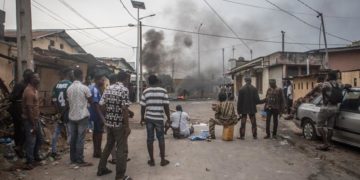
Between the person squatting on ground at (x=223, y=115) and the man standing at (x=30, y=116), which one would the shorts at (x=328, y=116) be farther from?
the man standing at (x=30, y=116)

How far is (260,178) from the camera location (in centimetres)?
603

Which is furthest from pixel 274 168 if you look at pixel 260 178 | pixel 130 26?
pixel 130 26

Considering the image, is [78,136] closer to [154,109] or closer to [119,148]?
[119,148]

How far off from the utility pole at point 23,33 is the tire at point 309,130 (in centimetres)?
732

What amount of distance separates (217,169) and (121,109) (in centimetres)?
211

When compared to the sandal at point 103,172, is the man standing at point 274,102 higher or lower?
higher

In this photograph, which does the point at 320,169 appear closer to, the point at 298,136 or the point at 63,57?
the point at 298,136

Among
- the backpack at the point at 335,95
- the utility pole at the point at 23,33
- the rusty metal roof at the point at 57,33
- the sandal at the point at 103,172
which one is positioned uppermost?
the rusty metal roof at the point at 57,33

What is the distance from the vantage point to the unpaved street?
6.22 m

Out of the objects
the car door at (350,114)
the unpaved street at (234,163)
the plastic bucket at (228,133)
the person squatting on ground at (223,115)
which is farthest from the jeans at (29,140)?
the car door at (350,114)

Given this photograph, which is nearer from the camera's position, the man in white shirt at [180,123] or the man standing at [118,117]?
the man standing at [118,117]

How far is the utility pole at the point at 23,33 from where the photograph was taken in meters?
8.06

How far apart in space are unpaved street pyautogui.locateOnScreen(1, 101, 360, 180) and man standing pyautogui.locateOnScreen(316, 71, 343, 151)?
1.31ft

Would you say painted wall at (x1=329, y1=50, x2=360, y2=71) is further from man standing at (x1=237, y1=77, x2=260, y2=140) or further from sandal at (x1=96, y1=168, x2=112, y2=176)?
sandal at (x1=96, y1=168, x2=112, y2=176)
